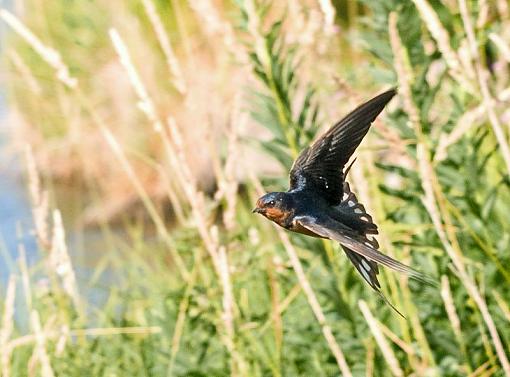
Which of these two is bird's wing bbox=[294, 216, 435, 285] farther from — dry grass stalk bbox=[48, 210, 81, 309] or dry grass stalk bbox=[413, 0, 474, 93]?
dry grass stalk bbox=[48, 210, 81, 309]

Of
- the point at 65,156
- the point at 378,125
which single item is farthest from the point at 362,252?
the point at 65,156

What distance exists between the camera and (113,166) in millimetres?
7621

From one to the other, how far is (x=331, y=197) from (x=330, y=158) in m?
0.05

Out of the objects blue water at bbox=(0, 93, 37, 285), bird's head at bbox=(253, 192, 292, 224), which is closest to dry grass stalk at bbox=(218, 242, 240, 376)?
bird's head at bbox=(253, 192, 292, 224)

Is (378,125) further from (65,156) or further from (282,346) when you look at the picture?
(65,156)

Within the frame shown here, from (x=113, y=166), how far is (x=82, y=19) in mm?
981

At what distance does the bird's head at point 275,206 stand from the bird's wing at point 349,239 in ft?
0.10

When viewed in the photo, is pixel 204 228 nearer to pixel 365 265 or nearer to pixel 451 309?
pixel 451 309

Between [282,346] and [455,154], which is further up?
[455,154]

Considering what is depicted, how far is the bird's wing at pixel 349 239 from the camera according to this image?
108 cm

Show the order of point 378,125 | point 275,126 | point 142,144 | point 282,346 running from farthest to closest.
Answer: point 142,144
point 282,346
point 275,126
point 378,125

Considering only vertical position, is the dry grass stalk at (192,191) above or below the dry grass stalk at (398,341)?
above

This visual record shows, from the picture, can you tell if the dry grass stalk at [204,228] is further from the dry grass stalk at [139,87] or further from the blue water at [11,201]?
the blue water at [11,201]

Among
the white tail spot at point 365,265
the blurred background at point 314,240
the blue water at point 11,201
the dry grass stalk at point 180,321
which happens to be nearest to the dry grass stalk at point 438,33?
the blurred background at point 314,240
